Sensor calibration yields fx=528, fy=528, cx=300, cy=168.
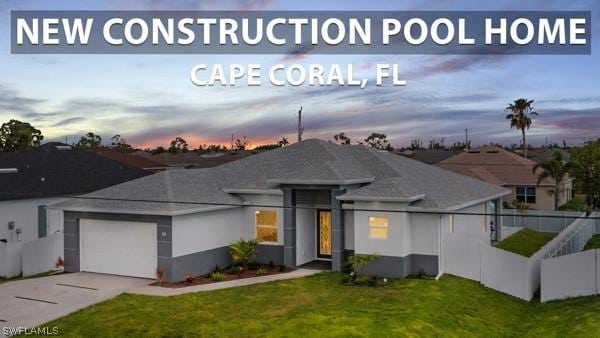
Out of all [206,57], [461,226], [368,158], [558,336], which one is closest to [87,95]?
[206,57]

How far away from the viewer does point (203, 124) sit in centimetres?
4162

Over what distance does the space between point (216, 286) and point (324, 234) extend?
6.08m

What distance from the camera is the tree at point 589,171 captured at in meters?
39.3

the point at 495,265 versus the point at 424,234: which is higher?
the point at 424,234

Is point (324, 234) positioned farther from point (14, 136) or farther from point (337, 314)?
point (14, 136)

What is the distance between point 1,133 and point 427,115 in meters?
43.9

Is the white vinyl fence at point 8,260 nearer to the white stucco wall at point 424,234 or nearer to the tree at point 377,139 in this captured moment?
the white stucco wall at point 424,234

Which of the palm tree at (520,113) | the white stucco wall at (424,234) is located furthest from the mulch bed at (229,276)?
the palm tree at (520,113)

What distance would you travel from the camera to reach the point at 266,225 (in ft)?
74.4

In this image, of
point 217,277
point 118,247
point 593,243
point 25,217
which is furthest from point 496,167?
point 25,217

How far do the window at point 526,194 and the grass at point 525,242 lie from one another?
1163 centimetres

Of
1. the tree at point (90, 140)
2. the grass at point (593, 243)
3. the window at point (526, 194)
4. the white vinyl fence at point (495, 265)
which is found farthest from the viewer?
the tree at point (90, 140)

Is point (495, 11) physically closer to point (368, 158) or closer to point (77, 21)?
point (368, 158)

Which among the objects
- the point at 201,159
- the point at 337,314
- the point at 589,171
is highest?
the point at 201,159
